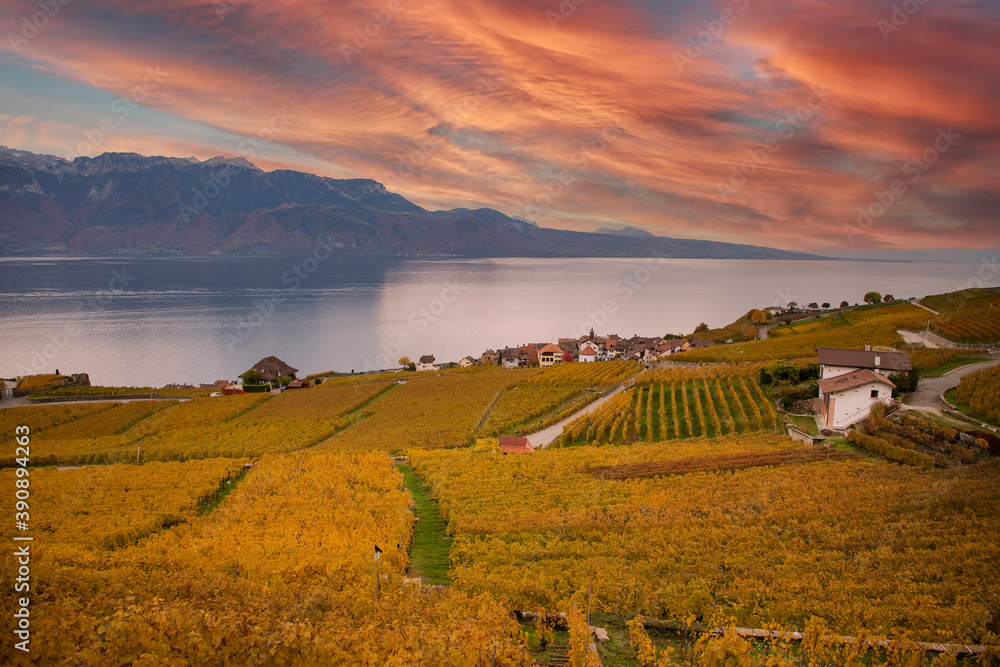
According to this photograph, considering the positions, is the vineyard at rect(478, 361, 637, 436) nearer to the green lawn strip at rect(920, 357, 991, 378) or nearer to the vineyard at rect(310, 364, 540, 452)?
the vineyard at rect(310, 364, 540, 452)

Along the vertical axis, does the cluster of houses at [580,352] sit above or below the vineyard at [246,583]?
above

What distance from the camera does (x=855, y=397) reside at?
1192 inches

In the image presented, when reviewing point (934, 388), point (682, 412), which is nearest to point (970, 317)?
point (934, 388)

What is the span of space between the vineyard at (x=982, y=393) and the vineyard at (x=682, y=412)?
914 centimetres

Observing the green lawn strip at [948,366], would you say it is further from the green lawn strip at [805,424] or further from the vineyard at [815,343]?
the green lawn strip at [805,424]

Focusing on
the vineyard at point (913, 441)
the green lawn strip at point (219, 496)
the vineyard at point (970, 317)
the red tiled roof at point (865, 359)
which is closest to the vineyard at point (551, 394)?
the green lawn strip at point (219, 496)

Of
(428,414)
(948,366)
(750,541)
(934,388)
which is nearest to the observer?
(750,541)

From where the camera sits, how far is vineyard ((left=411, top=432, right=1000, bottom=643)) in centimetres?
1258

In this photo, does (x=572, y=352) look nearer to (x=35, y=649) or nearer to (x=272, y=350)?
(x=272, y=350)

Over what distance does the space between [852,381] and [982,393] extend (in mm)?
5956

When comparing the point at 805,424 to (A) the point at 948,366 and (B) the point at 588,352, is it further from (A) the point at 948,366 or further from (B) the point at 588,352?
(B) the point at 588,352

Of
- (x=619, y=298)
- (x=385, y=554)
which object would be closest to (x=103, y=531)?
(x=385, y=554)

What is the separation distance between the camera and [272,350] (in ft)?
306

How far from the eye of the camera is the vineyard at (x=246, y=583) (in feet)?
29.2
